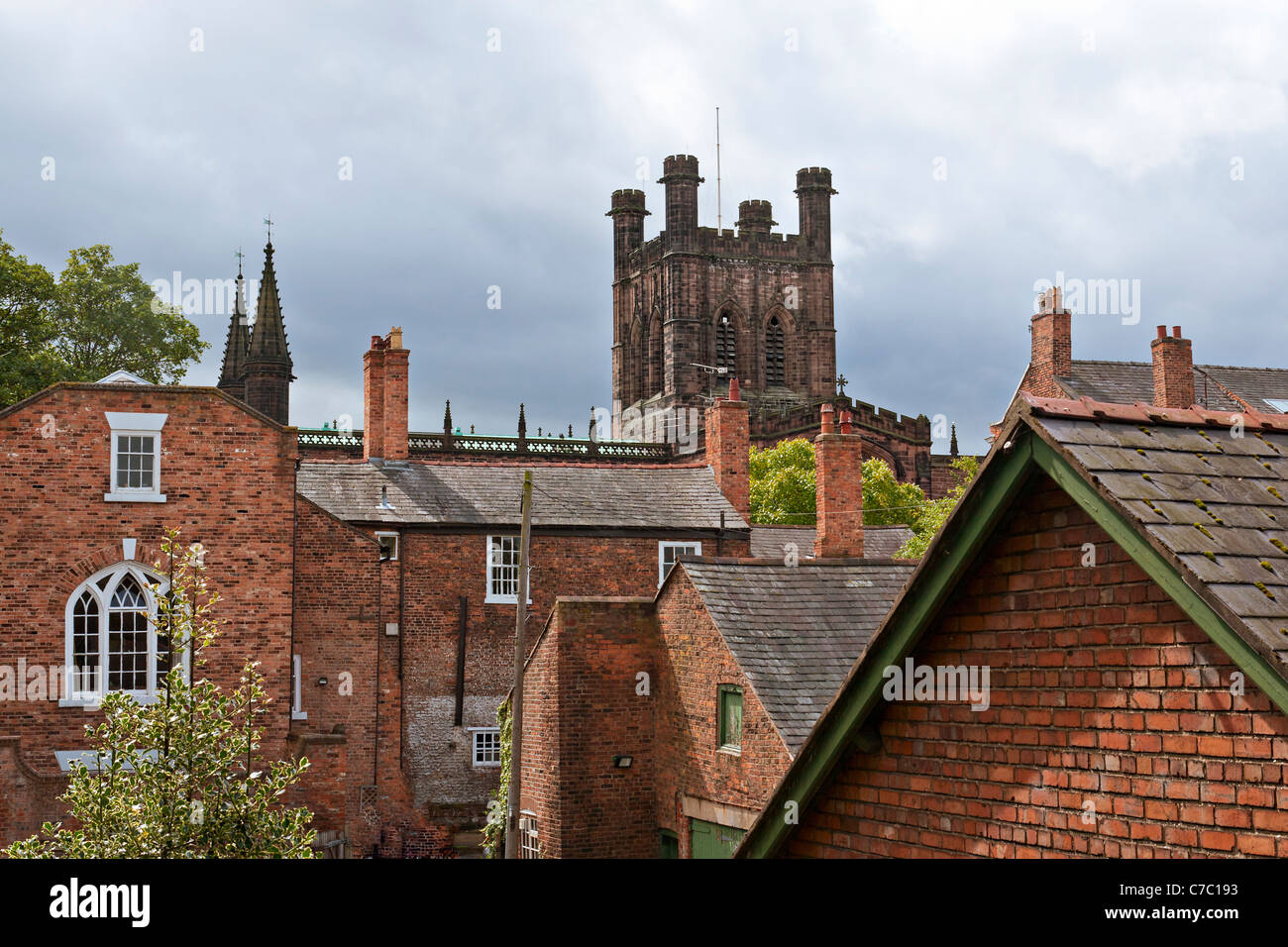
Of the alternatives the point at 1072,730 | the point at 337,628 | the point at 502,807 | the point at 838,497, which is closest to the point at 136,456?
the point at 337,628

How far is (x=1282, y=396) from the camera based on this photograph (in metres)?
48.2

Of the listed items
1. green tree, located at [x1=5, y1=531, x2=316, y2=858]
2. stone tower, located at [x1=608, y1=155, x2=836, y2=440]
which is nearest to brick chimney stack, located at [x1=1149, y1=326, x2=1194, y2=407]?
green tree, located at [x1=5, y1=531, x2=316, y2=858]

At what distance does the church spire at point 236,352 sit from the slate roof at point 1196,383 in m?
42.7

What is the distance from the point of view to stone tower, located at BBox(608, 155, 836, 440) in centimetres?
8756

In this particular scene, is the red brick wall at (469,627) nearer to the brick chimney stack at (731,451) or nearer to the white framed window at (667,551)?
the white framed window at (667,551)

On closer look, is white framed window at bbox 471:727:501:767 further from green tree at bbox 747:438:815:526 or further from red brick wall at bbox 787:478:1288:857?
red brick wall at bbox 787:478:1288:857

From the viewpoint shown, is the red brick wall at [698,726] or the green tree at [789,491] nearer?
the red brick wall at [698,726]

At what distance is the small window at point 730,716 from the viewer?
20345mm

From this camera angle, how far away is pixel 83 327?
50.0 m

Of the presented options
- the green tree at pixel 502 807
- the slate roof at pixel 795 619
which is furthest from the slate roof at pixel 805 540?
the slate roof at pixel 795 619

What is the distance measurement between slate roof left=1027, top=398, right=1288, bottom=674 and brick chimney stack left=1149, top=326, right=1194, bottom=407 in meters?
37.4

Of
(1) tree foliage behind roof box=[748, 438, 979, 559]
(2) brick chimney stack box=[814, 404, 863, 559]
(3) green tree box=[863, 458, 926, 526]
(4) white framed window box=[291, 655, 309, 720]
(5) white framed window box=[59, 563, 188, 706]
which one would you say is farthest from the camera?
(1) tree foliage behind roof box=[748, 438, 979, 559]
